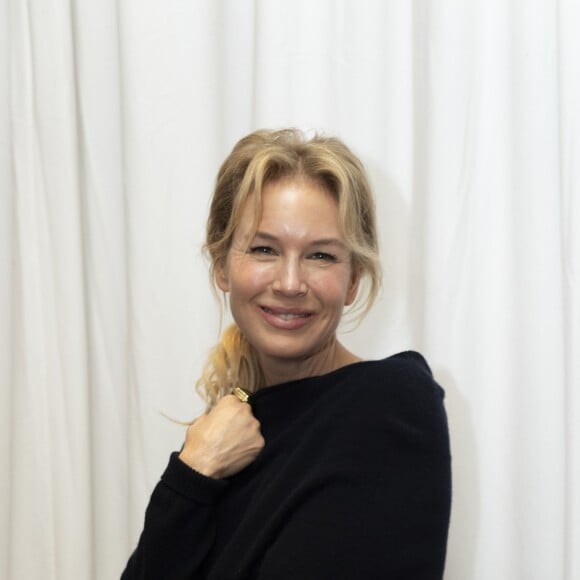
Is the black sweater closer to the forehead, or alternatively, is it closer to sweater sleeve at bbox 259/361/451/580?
sweater sleeve at bbox 259/361/451/580

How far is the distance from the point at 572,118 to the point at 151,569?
0.91 m

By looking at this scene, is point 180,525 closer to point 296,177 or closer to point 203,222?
point 296,177

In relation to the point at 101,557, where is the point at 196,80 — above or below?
above

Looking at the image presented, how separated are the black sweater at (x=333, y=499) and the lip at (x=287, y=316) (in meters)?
0.08

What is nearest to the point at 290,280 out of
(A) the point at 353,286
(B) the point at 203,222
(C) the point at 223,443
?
(A) the point at 353,286

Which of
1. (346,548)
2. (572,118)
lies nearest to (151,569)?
(346,548)

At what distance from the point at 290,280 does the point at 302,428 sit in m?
0.19

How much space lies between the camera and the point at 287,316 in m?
1.22

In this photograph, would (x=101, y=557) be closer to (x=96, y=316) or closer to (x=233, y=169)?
(x=96, y=316)

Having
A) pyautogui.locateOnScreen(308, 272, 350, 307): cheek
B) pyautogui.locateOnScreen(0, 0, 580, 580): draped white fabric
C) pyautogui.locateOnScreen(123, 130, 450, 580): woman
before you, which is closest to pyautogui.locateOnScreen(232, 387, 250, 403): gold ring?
pyautogui.locateOnScreen(123, 130, 450, 580): woman

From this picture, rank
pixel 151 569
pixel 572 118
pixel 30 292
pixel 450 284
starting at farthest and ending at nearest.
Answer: pixel 30 292 < pixel 450 284 < pixel 572 118 < pixel 151 569

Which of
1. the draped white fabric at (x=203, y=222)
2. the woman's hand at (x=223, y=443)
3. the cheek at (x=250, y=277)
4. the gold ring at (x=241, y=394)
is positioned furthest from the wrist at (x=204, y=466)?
the draped white fabric at (x=203, y=222)

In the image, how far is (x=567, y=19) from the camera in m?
1.46

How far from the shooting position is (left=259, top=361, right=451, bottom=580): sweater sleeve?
1.07 m
